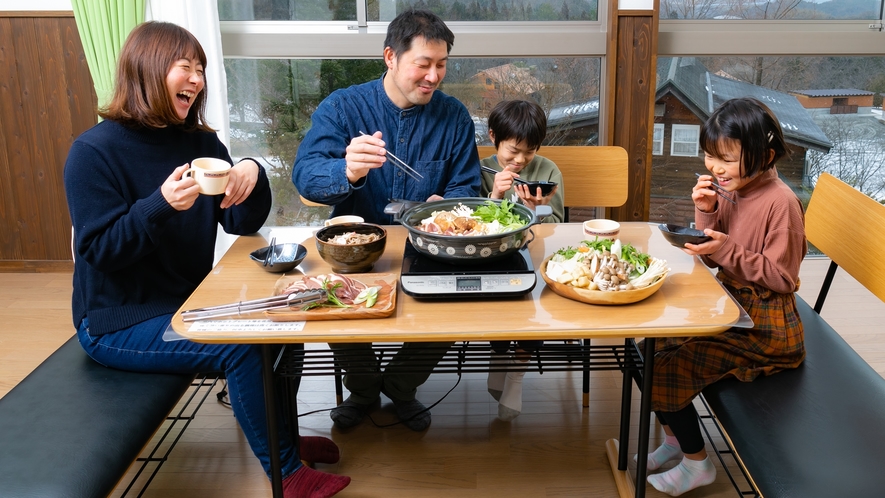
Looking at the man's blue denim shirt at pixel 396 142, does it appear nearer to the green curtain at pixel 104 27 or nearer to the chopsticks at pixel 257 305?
the chopsticks at pixel 257 305

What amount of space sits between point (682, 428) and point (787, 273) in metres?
0.49

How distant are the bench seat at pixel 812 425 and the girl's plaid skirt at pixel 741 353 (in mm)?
36

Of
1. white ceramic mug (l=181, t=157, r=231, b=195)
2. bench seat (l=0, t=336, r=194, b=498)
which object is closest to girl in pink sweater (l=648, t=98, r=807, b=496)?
white ceramic mug (l=181, t=157, r=231, b=195)

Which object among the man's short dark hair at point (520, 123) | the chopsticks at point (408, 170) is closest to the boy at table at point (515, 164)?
the man's short dark hair at point (520, 123)

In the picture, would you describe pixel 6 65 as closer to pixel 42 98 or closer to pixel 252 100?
pixel 42 98

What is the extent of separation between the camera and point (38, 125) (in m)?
3.48

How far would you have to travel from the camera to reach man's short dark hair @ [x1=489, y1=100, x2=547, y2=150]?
2.42 meters

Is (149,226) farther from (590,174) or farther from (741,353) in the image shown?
(590,174)

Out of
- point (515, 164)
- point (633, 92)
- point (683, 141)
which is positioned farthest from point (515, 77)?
point (515, 164)

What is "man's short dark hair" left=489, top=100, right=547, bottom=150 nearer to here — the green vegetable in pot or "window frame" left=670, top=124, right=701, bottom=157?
the green vegetable in pot

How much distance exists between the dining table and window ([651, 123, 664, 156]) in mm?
1883

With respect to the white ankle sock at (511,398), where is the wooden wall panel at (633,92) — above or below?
above

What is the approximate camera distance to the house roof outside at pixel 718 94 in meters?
3.49

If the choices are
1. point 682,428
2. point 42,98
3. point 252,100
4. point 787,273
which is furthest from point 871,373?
point 42,98
